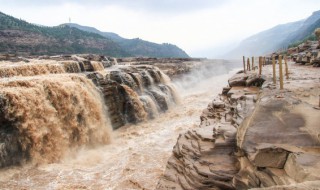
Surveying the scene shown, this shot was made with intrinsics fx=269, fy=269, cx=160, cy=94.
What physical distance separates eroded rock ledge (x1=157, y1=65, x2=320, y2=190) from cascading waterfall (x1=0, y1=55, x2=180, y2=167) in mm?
6704

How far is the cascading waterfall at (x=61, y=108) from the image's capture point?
1151 centimetres

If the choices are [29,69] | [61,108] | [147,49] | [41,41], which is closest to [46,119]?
[61,108]

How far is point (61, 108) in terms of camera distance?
13727 mm

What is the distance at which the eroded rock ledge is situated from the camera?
5389 millimetres

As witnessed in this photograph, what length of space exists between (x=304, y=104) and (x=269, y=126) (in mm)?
1173

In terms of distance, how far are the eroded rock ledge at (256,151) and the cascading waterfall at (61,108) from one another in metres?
6.70

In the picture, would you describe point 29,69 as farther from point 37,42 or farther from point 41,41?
point 41,41

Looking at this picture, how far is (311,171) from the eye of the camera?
15.3 feet

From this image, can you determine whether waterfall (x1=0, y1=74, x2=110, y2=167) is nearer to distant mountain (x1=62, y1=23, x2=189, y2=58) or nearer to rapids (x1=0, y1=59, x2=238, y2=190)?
rapids (x1=0, y1=59, x2=238, y2=190)

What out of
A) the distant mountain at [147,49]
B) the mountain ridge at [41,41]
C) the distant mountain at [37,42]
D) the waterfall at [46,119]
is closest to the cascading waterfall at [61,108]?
the waterfall at [46,119]

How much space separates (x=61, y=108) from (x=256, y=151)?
10.6 m

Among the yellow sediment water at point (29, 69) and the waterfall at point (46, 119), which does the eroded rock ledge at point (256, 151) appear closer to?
the waterfall at point (46, 119)

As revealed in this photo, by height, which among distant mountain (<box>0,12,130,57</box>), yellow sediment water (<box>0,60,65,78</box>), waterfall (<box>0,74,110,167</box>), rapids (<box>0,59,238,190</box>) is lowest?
rapids (<box>0,59,238,190</box>)

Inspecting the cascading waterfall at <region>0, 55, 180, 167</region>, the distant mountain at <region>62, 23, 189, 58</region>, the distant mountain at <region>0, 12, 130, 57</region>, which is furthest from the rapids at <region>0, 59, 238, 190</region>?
the distant mountain at <region>62, 23, 189, 58</region>
